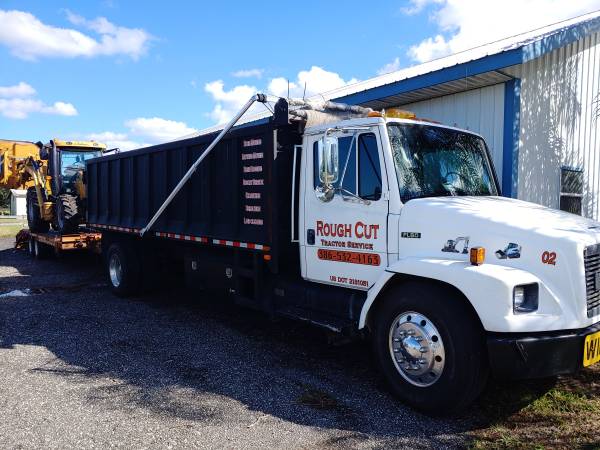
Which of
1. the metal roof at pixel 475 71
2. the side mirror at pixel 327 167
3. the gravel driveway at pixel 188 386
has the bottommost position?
the gravel driveway at pixel 188 386

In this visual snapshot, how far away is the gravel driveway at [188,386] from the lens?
12.2 ft

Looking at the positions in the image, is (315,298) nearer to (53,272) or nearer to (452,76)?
(452,76)

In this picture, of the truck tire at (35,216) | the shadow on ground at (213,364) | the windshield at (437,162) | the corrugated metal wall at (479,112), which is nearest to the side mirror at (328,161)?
the windshield at (437,162)

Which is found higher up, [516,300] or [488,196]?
[488,196]

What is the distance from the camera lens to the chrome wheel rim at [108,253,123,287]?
8.84 meters

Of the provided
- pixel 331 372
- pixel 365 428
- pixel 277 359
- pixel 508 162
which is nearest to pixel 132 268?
pixel 277 359

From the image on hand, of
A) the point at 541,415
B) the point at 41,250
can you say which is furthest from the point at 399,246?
the point at 41,250

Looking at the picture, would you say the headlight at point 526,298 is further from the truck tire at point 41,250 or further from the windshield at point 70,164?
the truck tire at point 41,250

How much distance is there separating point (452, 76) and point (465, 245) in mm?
4568

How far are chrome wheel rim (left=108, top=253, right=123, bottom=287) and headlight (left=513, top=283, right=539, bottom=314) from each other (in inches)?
277

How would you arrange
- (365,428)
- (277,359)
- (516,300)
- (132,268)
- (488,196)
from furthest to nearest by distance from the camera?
(132,268) < (277,359) < (488,196) < (365,428) < (516,300)

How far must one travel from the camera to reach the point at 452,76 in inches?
302

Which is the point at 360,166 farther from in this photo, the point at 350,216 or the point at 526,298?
the point at 526,298

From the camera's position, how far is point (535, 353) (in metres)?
3.52
